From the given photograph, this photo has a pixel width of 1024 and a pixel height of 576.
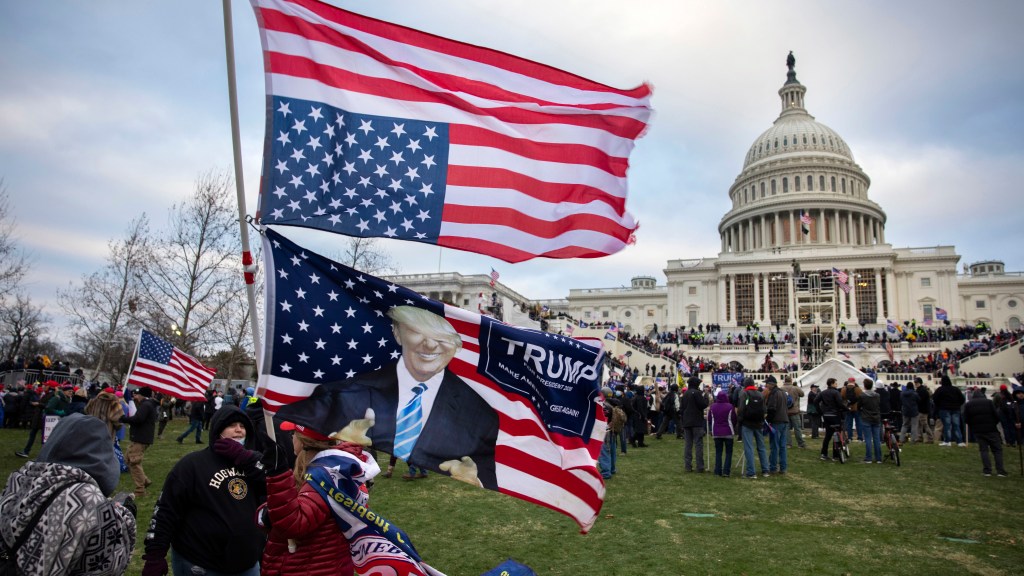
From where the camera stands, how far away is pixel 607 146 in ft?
16.8

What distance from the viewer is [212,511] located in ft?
12.2

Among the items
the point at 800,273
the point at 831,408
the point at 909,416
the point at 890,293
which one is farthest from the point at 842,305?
the point at 831,408

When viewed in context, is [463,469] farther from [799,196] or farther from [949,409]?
[799,196]

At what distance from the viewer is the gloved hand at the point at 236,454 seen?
3570mm

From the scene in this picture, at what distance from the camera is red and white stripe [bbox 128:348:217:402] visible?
12.1m

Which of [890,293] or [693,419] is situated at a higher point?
[890,293]

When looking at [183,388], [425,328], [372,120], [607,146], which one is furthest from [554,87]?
[183,388]

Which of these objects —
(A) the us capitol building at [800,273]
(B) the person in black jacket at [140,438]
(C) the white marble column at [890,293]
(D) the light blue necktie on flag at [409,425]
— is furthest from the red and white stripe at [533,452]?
(C) the white marble column at [890,293]

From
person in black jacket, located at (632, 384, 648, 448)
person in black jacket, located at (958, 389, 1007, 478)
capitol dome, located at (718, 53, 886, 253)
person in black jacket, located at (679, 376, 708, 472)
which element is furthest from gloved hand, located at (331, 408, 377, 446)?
capitol dome, located at (718, 53, 886, 253)

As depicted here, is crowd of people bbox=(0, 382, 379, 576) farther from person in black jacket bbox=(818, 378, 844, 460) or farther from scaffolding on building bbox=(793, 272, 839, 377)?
scaffolding on building bbox=(793, 272, 839, 377)

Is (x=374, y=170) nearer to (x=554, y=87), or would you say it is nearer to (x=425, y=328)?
(x=425, y=328)

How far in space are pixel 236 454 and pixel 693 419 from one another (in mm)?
10559

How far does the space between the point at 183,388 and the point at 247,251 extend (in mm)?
11104

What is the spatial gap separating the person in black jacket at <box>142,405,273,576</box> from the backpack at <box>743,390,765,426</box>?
32.5 feet
